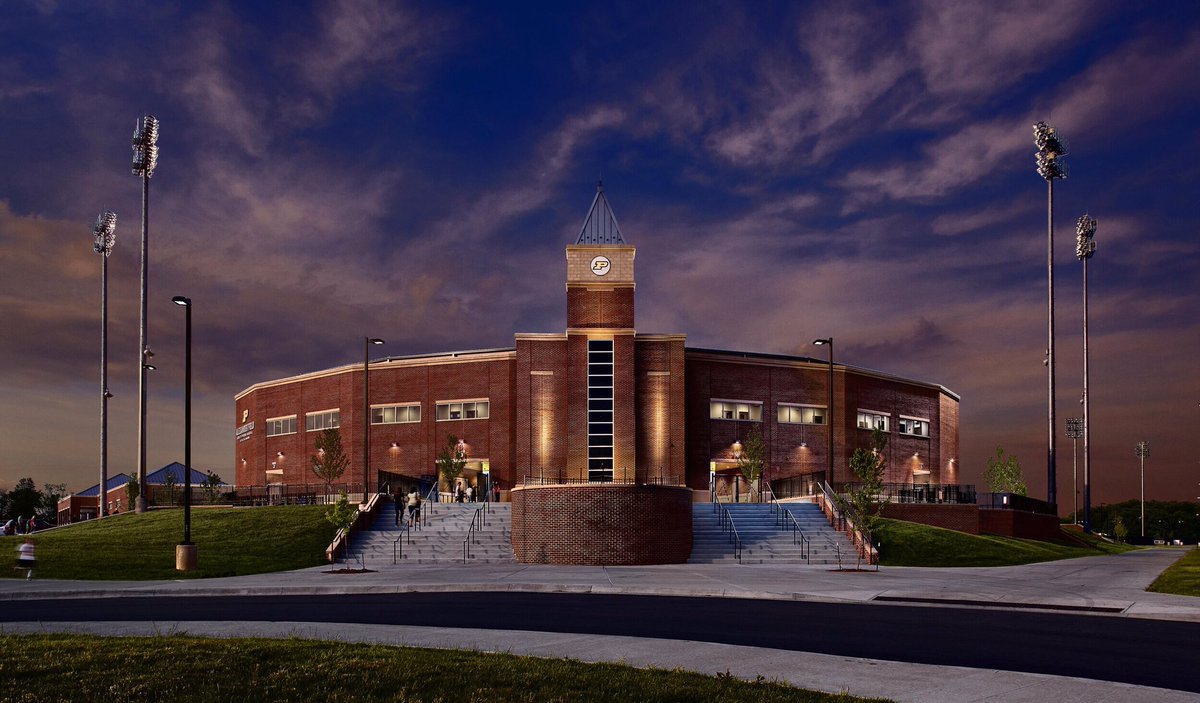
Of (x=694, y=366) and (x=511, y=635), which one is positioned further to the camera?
(x=694, y=366)

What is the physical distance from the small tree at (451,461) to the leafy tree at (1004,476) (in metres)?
55.1

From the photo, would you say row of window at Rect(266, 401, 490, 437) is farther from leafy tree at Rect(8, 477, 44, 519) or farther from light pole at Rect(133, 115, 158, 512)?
leafy tree at Rect(8, 477, 44, 519)

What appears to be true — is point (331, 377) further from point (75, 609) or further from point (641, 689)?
point (641, 689)

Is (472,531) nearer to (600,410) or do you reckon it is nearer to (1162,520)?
(600,410)

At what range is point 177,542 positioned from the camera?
1547 inches

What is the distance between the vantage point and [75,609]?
19.2 metres

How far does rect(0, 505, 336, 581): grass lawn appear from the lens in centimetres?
3038

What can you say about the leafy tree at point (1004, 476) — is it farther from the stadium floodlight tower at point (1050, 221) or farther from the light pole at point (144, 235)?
the light pole at point (144, 235)

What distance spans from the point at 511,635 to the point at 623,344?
4708cm

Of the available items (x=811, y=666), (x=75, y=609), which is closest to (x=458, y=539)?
(x=75, y=609)

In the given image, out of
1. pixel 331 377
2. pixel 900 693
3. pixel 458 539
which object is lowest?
pixel 458 539

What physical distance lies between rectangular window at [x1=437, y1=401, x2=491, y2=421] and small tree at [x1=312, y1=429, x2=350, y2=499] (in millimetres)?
7113

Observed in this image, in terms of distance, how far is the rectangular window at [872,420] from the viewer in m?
69.8

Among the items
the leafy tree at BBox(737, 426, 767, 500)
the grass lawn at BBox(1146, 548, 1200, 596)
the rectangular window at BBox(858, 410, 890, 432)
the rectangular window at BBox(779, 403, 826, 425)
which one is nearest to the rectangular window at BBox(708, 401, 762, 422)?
the leafy tree at BBox(737, 426, 767, 500)
